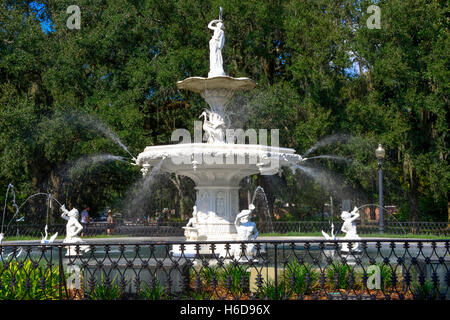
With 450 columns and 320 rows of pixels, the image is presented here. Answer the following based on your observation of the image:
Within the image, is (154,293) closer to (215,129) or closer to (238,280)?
(238,280)

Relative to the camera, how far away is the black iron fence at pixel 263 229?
71.0 feet

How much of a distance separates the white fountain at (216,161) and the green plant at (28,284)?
4.58 m

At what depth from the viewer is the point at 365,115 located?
82.4ft

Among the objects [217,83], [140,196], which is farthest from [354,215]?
[140,196]

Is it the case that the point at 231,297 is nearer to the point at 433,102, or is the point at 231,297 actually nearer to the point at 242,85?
the point at 242,85

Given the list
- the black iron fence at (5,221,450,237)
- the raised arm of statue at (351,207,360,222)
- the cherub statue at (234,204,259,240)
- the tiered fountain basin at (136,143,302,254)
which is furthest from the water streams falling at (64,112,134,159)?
the cherub statue at (234,204,259,240)

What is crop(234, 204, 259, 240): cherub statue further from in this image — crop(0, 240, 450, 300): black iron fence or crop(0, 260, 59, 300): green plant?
crop(0, 260, 59, 300): green plant

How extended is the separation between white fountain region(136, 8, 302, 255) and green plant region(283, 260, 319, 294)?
3.22 meters

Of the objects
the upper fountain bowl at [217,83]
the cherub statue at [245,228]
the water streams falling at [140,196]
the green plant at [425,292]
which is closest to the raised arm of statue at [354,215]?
the cherub statue at [245,228]

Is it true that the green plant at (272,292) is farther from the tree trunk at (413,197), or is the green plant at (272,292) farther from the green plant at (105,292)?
the tree trunk at (413,197)

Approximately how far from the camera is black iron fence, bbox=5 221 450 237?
71.0 ft

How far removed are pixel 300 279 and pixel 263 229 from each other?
617 inches

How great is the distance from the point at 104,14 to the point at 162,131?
20.8 ft
